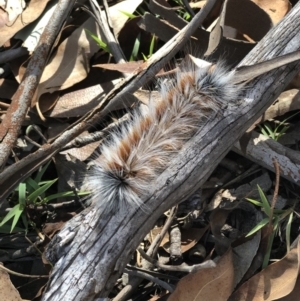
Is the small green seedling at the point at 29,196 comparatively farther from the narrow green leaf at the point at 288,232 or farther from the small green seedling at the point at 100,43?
the narrow green leaf at the point at 288,232

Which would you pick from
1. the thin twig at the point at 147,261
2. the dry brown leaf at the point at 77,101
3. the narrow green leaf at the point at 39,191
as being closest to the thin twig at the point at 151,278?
the thin twig at the point at 147,261

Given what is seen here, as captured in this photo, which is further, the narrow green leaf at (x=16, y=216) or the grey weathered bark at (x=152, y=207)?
the narrow green leaf at (x=16, y=216)

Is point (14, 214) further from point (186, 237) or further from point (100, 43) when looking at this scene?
point (100, 43)

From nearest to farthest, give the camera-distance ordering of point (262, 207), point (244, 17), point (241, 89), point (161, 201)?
point (161, 201)
point (241, 89)
point (262, 207)
point (244, 17)

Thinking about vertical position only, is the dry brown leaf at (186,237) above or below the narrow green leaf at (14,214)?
below

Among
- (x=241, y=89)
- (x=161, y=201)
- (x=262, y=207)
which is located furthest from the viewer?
(x=262, y=207)

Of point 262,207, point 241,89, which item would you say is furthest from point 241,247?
point 241,89

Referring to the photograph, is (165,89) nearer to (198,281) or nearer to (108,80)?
(108,80)
